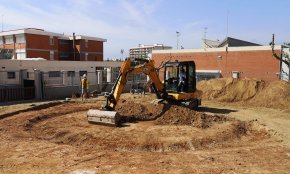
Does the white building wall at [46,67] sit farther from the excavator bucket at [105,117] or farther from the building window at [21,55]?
the building window at [21,55]

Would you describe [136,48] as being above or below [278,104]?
above

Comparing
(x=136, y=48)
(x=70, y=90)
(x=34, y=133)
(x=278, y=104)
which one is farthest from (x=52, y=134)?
(x=136, y=48)

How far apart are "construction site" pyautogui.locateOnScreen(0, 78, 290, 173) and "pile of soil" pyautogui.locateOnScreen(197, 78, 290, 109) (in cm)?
236

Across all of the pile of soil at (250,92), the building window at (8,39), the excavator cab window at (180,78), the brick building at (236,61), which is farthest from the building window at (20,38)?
the excavator cab window at (180,78)

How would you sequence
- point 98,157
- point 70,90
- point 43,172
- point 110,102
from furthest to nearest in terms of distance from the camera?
point 70,90 → point 110,102 → point 98,157 → point 43,172

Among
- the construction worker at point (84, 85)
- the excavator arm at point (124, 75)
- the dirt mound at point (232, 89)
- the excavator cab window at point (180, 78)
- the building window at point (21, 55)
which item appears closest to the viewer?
the excavator arm at point (124, 75)

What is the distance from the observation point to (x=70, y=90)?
25.2m

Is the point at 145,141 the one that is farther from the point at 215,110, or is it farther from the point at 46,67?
the point at 46,67

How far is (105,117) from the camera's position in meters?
13.3

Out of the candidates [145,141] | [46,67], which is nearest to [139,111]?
[145,141]

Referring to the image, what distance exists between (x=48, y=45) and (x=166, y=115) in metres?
37.1

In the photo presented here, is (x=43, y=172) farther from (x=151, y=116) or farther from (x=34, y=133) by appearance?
(x=151, y=116)

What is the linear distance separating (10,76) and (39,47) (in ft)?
67.8

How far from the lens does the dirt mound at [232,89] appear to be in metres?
23.1
